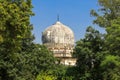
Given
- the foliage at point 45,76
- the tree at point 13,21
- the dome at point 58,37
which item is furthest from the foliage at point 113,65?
the dome at point 58,37

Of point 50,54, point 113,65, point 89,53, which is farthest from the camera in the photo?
point 50,54

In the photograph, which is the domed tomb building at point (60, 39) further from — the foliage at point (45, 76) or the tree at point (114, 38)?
the tree at point (114, 38)

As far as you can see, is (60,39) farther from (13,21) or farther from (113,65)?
(13,21)

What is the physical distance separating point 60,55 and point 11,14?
32253mm

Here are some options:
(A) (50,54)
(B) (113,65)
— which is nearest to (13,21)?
(B) (113,65)

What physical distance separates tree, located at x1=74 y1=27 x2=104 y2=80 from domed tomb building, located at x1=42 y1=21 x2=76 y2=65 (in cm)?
1590

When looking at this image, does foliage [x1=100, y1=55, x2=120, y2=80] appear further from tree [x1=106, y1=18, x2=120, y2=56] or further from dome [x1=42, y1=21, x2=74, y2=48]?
dome [x1=42, y1=21, x2=74, y2=48]

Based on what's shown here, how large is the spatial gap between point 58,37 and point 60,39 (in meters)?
0.39

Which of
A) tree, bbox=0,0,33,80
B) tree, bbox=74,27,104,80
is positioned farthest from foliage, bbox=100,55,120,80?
tree, bbox=74,27,104,80

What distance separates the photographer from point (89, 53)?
40500 millimetres

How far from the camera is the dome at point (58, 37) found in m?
59.7

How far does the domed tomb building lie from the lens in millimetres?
58031

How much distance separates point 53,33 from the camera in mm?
60719

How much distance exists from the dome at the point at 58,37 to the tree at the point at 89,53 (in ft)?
57.5
